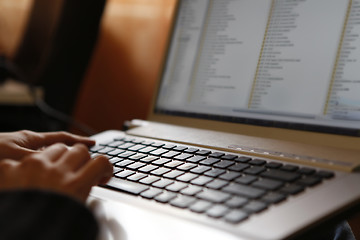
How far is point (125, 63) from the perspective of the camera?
3.89 feet

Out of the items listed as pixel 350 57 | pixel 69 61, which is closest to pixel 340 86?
pixel 350 57

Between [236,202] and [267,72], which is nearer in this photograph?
[236,202]

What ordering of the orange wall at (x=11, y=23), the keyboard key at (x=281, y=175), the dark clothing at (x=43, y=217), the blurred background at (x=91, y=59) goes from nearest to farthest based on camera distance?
1. the dark clothing at (x=43, y=217)
2. the keyboard key at (x=281, y=175)
3. the blurred background at (x=91, y=59)
4. the orange wall at (x=11, y=23)

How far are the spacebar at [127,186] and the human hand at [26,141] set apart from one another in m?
0.14

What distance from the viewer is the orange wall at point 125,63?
3.53 ft

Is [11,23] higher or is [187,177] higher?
[11,23]

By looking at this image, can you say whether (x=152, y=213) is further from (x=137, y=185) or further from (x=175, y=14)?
(x=175, y=14)

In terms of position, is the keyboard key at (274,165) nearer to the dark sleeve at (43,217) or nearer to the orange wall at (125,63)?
the dark sleeve at (43,217)

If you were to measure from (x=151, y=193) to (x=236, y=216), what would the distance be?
0.11 meters

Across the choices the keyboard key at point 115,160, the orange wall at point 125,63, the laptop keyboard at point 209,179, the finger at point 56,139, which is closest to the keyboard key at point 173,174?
the laptop keyboard at point 209,179

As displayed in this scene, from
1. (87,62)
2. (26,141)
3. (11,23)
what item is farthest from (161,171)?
(11,23)

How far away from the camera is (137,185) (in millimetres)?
458

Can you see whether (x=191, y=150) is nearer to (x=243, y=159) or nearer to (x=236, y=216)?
(x=243, y=159)

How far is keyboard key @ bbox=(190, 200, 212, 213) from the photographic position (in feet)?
1.23
